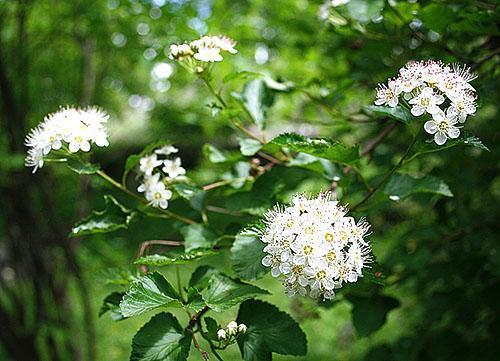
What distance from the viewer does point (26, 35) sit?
2488mm

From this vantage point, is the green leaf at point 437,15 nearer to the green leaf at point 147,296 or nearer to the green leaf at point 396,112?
the green leaf at point 396,112

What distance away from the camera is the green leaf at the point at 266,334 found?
0.89 m

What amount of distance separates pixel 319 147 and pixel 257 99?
44 cm

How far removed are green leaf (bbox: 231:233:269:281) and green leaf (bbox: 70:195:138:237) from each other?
0.74 ft

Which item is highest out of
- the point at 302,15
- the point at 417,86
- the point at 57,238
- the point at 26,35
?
Answer: the point at 26,35

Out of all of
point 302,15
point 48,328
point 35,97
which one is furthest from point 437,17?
point 35,97

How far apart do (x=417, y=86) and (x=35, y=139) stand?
2.21 ft

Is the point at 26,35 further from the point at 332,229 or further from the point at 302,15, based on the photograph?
the point at 332,229

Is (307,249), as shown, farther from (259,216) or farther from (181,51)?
(181,51)

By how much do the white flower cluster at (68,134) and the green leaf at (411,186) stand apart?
54 cm

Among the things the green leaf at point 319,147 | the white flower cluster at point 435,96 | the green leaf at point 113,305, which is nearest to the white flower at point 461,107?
the white flower cluster at point 435,96

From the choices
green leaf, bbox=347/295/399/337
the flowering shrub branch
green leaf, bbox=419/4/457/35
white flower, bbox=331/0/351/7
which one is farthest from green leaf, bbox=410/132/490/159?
white flower, bbox=331/0/351/7

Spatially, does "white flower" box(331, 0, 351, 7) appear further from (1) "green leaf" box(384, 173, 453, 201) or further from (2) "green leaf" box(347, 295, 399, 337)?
(2) "green leaf" box(347, 295, 399, 337)

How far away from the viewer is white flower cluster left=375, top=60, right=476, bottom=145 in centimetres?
86
